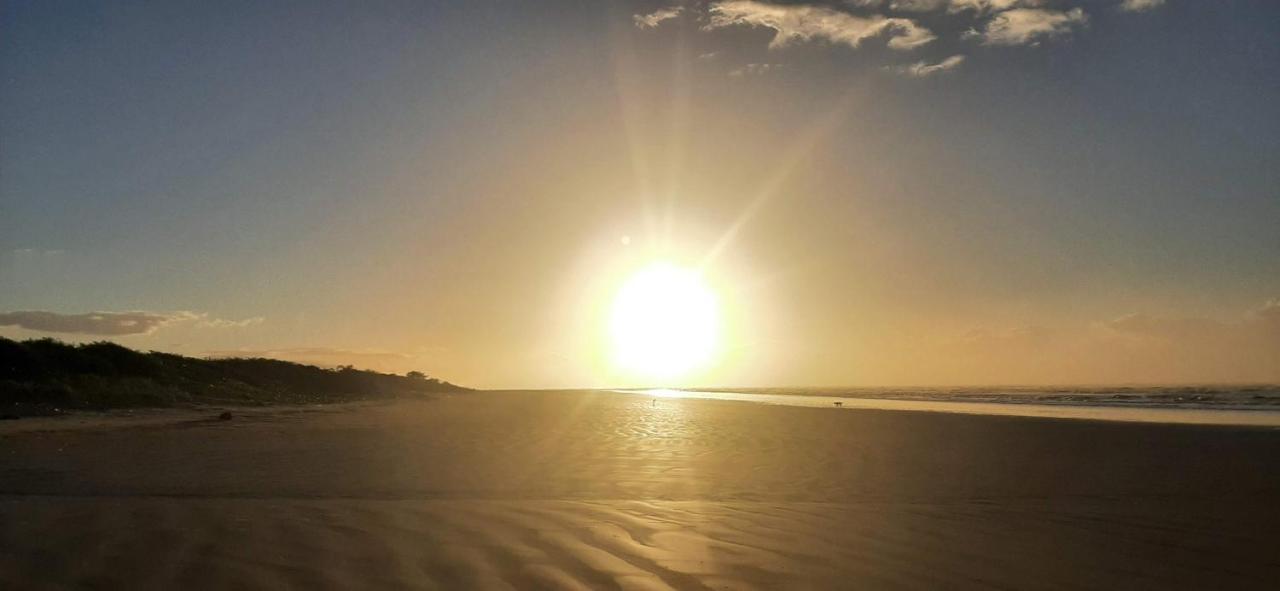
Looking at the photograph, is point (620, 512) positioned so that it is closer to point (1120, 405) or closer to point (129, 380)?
point (129, 380)

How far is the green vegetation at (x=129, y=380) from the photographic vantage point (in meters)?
25.4

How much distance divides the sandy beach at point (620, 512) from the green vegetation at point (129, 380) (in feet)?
28.8

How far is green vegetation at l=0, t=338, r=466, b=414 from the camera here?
25.4m

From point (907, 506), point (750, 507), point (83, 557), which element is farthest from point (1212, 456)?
point (83, 557)

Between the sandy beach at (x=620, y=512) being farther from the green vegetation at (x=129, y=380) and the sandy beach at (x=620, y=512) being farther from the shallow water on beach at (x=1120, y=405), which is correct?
the shallow water on beach at (x=1120, y=405)

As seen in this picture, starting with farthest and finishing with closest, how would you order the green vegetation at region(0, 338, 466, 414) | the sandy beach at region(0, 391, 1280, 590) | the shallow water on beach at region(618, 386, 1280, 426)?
the shallow water on beach at region(618, 386, 1280, 426)
the green vegetation at region(0, 338, 466, 414)
the sandy beach at region(0, 391, 1280, 590)

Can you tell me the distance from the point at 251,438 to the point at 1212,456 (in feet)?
64.3

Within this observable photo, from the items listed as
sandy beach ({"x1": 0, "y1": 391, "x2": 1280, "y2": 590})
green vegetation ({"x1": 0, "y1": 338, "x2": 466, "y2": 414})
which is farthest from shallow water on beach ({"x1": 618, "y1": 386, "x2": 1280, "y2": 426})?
green vegetation ({"x1": 0, "y1": 338, "x2": 466, "y2": 414})

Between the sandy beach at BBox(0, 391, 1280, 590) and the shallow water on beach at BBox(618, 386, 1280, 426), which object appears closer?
the sandy beach at BBox(0, 391, 1280, 590)

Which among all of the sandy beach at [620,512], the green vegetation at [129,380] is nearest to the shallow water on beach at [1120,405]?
the sandy beach at [620,512]

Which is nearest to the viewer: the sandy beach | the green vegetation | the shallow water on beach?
the sandy beach

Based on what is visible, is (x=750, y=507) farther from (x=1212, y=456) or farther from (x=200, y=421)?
(x=200, y=421)

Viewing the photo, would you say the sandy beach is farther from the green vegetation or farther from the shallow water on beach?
the shallow water on beach

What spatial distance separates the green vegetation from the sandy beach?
28.8 feet
